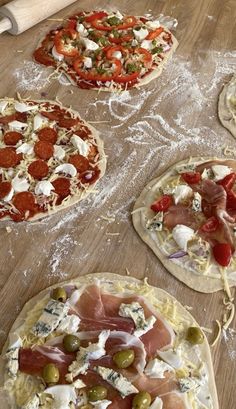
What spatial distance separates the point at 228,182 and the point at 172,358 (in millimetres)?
1296

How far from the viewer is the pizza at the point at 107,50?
437 cm

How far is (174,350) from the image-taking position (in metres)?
2.83

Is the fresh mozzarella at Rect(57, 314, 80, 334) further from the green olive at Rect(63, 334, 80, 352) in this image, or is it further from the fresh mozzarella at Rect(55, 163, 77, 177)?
the fresh mozzarella at Rect(55, 163, 77, 177)

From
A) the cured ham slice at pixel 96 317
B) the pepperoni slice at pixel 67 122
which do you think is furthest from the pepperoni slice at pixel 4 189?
the cured ham slice at pixel 96 317

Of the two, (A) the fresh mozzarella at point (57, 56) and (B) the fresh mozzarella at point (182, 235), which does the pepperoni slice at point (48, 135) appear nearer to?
(A) the fresh mozzarella at point (57, 56)

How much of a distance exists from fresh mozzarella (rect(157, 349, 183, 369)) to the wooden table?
0.83ft

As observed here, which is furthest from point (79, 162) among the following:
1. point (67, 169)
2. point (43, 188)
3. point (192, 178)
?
point (192, 178)

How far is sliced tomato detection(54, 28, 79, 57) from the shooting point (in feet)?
14.8

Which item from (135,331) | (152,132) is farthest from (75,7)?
(135,331)

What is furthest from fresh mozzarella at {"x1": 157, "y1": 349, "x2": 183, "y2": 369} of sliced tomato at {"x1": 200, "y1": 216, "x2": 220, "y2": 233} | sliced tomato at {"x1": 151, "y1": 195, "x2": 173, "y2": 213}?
sliced tomato at {"x1": 151, "y1": 195, "x2": 173, "y2": 213}

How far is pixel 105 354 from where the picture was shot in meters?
2.80

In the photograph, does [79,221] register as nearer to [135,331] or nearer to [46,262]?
[46,262]

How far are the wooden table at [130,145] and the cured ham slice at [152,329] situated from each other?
10.3 inches

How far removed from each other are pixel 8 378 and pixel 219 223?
1.52 meters
